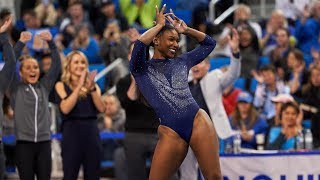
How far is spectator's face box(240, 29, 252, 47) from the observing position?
13.8 metres

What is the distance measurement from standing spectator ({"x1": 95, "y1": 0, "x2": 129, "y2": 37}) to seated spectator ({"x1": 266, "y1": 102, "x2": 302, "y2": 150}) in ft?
17.9

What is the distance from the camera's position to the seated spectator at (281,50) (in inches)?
522

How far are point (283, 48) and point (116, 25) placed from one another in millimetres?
2651

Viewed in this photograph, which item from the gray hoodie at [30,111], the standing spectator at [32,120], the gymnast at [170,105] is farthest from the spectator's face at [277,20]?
the gymnast at [170,105]

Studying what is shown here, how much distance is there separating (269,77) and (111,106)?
2153 mm

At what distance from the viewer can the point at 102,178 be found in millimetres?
11961

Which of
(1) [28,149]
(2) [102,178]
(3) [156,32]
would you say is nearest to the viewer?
(3) [156,32]

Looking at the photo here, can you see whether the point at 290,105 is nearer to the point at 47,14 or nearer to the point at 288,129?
the point at 288,129

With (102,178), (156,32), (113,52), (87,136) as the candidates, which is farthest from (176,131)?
(113,52)

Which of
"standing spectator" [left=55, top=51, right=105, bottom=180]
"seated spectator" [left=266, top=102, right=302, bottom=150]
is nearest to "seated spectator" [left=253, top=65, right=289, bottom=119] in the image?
"seated spectator" [left=266, top=102, right=302, bottom=150]

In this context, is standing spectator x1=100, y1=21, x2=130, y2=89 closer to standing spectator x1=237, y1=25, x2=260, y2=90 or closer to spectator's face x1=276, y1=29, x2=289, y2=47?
standing spectator x1=237, y1=25, x2=260, y2=90

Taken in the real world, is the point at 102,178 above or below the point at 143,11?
below

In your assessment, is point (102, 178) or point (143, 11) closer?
point (102, 178)

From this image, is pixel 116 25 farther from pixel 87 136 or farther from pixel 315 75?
pixel 87 136
